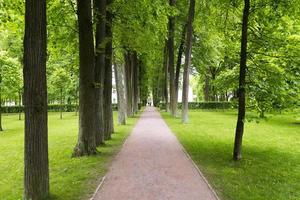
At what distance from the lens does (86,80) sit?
11492 millimetres

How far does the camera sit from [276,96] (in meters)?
10.1

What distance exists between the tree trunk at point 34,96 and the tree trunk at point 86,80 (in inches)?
190

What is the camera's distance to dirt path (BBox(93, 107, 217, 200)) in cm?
691

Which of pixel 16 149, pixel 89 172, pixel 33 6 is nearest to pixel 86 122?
pixel 89 172

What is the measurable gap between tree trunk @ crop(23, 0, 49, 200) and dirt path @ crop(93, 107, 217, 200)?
4.19 feet

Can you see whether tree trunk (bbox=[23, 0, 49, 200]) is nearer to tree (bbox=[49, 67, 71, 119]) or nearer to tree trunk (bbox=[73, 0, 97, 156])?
tree trunk (bbox=[73, 0, 97, 156])

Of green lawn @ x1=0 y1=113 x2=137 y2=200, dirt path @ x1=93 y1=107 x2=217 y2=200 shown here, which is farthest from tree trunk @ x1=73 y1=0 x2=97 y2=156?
dirt path @ x1=93 y1=107 x2=217 y2=200

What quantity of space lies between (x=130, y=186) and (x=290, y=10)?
23.5 ft

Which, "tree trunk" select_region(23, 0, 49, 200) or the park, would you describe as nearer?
"tree trunk" select_region(23, 0, 49, 200)

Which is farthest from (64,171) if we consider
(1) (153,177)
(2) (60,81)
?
(2) (60,81)

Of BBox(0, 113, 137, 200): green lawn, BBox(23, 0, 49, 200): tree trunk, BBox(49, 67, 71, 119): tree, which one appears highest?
BBox(49, 67, 71, 119): tree

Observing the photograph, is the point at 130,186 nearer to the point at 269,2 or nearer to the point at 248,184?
the point at 248,184

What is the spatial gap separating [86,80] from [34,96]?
5131mm

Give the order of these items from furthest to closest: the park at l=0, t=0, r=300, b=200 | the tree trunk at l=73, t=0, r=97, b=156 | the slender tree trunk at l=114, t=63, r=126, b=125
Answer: the slender tree trunk at l=114, t=63, r=126, b=125, the tree trunk at l=73, t=0, r=97, b=156, the park at l=0, t=0, r=300, b=200
